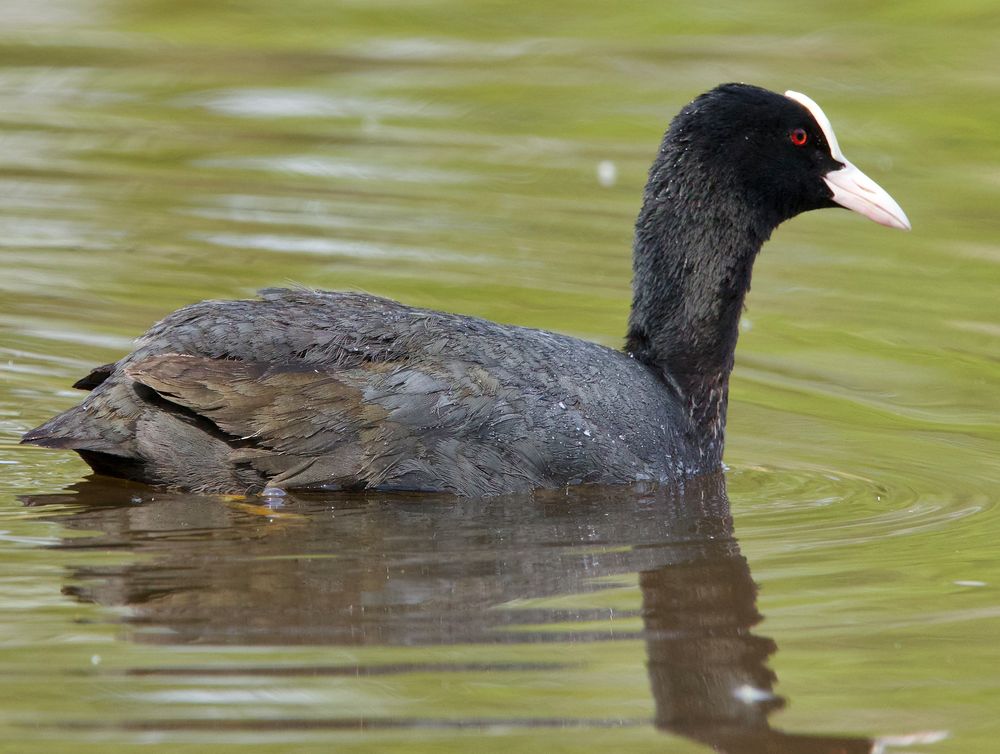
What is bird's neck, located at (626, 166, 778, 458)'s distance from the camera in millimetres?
6812

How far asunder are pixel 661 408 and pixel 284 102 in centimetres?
587

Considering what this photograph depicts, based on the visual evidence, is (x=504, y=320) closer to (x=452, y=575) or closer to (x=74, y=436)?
(x=74, y=436)

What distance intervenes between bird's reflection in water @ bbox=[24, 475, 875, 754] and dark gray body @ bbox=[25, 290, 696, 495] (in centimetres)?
12

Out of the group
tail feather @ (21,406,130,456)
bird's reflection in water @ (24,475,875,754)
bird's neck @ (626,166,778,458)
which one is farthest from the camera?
bird's neck @ (626,166,778,458)

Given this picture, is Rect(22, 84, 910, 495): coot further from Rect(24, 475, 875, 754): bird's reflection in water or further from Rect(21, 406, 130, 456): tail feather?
Rect(24, 475, 875, 754): bird's reflection in water

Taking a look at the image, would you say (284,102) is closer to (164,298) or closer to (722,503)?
(164,298)

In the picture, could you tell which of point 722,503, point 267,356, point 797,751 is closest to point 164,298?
point 267,356

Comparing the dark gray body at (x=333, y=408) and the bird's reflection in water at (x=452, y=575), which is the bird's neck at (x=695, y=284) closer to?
the bird's reflection in water at (x=452, y=575)

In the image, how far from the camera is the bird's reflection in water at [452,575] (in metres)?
4.60

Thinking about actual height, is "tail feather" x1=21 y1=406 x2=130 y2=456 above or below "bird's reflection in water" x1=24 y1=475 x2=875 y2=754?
above

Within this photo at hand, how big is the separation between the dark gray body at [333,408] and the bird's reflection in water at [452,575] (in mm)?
124

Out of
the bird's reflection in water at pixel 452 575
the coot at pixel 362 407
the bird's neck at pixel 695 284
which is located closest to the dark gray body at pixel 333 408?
the coot at pixel 362 407

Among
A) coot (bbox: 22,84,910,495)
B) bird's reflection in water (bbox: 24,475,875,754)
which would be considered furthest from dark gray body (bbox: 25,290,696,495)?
bird's reflection in water (bbox: 24,475,875,754)

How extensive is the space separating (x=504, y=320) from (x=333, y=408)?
2529 mm
